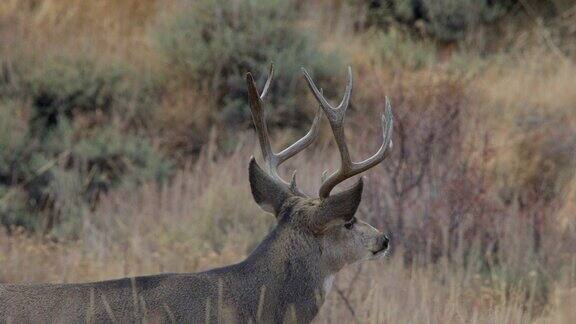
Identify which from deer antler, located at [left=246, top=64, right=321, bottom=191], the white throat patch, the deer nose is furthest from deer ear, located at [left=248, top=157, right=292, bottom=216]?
the deer nose

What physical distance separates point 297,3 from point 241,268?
1139 cm

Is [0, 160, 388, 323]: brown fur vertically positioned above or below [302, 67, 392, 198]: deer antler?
below

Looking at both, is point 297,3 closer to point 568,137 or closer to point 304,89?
point 304,89

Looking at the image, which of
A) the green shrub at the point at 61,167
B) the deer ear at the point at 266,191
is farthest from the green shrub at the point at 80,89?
the deer ear at the point at 266,191

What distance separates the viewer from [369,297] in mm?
7055

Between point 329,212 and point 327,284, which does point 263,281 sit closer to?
point 327,284

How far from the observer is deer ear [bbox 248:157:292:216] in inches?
228

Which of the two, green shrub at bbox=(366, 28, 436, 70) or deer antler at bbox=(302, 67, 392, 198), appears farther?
green shrub at bbox=(366, 28, 436, 70)

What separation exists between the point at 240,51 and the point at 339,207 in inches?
321

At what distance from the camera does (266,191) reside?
5.80 m

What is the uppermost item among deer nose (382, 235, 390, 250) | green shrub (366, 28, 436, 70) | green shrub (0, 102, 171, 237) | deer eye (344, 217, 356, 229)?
deer eye (344, 217, 356, 229)

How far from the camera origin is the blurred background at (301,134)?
8.33m

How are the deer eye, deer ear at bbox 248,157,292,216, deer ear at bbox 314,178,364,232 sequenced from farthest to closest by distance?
deer ear at bbox 248,157,292,216
the deer eye
deer ear at bbox 314,178,364,232

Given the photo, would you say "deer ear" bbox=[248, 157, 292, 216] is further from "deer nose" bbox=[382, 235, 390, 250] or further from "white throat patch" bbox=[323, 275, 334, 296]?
"deer nose" bbox=[382, 235, 390, 250]
